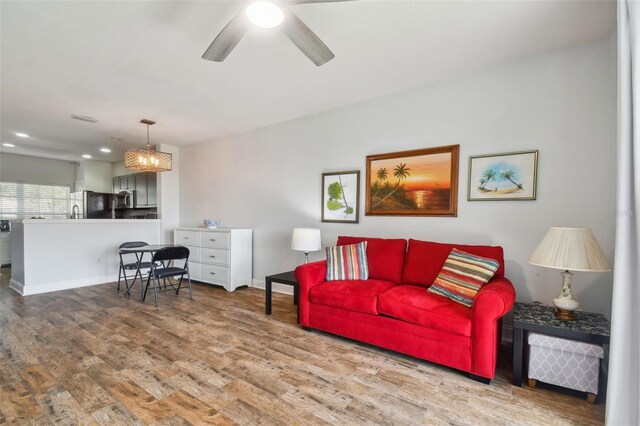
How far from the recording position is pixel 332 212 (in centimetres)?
391

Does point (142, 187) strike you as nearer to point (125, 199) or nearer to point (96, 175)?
point (125, 199)

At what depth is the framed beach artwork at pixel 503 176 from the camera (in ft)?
8.70

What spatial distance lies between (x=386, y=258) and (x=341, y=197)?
1.10 metres

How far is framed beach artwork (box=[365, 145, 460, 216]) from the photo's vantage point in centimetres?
306

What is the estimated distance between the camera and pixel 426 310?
2.26 meters

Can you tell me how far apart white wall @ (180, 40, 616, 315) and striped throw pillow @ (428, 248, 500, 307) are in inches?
21.1

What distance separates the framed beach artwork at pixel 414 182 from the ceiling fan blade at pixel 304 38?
1.68 metres

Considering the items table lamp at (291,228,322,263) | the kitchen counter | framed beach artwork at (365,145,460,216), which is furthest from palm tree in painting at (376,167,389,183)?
the kitchen counter

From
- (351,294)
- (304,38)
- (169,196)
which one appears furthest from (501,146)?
(169,196)

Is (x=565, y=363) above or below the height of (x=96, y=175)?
below

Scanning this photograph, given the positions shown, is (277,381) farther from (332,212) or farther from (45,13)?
(45,13)

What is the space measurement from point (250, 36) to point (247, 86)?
0.94 metres

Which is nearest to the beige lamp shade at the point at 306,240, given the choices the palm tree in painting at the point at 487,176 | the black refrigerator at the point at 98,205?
the palm tree in painting at the point at 487,176

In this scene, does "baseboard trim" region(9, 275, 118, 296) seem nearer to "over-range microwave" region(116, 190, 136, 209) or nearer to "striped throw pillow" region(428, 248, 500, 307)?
"over-range microwave" region(116, 190, 136, 209)
